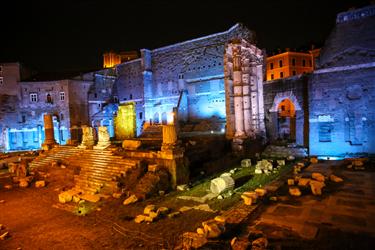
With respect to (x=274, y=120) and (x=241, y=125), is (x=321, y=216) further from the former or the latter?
(x=274, y=120)

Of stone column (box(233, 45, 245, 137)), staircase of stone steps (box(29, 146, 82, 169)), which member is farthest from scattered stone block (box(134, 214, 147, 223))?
stone column (box(233, 45, 245, 137))

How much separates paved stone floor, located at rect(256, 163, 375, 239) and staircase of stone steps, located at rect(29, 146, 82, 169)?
13.3 metres

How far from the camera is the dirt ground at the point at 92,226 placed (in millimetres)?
6242

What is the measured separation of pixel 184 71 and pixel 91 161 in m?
20.5

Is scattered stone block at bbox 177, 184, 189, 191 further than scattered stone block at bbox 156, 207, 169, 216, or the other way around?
scattered stone block at bbox 177, 184, 189, 191

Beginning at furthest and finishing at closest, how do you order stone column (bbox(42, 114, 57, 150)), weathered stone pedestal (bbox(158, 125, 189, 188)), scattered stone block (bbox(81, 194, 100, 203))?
1. stone column (bbox(42, 114, 57, 150))
2. weathered stone pedestal (bbox(158, 125, 189, 188))
3. scattered stone block (bbox(81, 194, 100, 203))

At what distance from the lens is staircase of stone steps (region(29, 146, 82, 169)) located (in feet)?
51.7

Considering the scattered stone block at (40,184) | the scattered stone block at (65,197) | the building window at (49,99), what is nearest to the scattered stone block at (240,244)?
the scattered stone block at (65,197)

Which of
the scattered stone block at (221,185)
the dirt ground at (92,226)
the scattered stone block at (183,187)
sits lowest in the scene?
the dirt ground at (92,226)

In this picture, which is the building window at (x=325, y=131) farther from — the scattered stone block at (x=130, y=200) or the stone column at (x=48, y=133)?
the stone column at (x=48, y=133)

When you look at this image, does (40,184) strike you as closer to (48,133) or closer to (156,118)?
(48,133)

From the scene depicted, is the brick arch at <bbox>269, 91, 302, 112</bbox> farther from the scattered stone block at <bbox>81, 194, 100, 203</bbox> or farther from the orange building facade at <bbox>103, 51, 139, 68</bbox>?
the orange building facade at <bbox>103, 51, 139, 68</bbox>

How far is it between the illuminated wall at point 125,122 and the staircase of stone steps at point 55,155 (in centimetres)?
421

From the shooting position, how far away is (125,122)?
1991 centimetres
